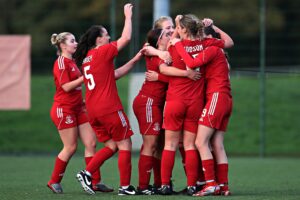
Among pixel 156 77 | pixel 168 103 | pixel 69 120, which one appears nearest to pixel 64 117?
pixel 69 120

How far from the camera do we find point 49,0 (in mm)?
19016

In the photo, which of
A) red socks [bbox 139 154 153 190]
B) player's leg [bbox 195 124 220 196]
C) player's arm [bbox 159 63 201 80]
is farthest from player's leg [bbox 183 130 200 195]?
player's arm [bbox 159 63 201 80]

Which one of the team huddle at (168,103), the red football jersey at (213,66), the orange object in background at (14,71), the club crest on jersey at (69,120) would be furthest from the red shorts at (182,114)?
the orange object in background at (14,71)

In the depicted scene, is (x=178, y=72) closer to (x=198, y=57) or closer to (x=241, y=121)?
(x=198, y=57)

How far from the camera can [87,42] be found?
31.6ft

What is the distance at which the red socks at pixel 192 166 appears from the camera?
30.5 ft

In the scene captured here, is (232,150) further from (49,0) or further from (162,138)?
(162,138)

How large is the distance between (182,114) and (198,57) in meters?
0.62

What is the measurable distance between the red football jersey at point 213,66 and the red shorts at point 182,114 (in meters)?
0.23

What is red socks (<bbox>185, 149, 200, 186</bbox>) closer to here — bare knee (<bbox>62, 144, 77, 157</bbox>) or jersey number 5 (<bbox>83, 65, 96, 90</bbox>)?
jersey number 5 (<bbox>83, 65, 96, 90</bbox>)

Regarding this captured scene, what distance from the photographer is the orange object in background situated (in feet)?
54.7

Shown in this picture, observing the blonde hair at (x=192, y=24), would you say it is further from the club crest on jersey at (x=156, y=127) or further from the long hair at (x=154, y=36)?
the club crest on jersey at (x=156, y=127)

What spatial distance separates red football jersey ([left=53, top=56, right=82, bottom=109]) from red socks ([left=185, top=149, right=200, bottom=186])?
5.15ft

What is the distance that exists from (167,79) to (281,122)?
35.3 feet
